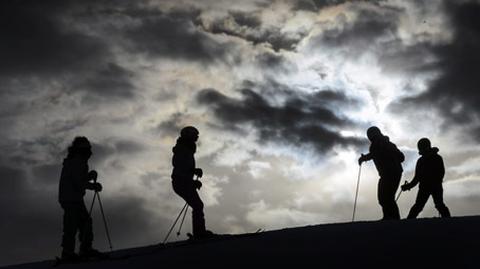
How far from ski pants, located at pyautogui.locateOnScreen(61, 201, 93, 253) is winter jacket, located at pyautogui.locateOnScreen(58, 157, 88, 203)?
11 centimetres

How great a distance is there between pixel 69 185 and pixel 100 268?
5.65 ft

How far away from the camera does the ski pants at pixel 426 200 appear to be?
1240cm

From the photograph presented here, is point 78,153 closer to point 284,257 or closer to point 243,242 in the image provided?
point 243,242

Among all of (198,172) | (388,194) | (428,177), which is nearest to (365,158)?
(388,194)

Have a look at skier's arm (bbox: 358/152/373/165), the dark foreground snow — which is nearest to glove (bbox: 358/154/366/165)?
skier's arm (bbox: 358/152/373/165)

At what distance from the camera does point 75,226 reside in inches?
426

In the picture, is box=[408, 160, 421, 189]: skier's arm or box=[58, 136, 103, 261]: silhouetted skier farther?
box=[408, 160, 421, 189]: skier's arm

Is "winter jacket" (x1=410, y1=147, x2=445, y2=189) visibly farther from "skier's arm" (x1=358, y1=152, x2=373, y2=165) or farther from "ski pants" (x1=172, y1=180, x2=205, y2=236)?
"ski pants" (x1=172, y1=180, x2=205, y2=236)

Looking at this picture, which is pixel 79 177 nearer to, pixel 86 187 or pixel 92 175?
pixel 86 187

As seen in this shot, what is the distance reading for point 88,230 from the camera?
11.0 metres

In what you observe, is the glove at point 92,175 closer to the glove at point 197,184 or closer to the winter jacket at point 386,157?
the glove at point 197,184

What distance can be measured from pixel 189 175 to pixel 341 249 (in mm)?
3587

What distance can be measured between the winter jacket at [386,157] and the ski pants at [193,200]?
3.60m

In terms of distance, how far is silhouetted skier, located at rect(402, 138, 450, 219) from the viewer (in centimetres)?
1241
